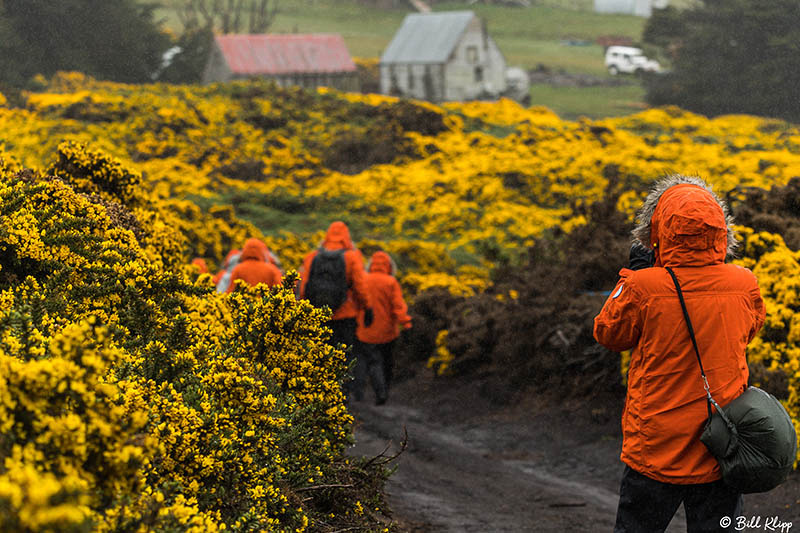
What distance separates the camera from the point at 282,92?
34.0 meters

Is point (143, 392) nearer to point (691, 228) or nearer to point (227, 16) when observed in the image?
point (691, 228)

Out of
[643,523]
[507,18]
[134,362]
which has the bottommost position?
[507,18]

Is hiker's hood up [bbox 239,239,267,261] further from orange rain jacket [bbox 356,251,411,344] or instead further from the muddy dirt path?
the muddy dirt path

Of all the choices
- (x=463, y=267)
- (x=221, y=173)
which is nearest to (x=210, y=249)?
(x=463, y=267)

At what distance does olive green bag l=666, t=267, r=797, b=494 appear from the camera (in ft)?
12.4

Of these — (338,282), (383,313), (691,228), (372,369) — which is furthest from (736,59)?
(691,228)

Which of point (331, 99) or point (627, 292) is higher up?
point (627, 292)

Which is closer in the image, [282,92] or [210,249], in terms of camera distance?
[210,249]

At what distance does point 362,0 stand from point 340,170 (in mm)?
77840

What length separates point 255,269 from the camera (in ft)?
30.2

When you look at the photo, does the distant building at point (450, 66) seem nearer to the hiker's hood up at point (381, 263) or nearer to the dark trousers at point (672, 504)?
the hiker's hood up at point (381, 263)

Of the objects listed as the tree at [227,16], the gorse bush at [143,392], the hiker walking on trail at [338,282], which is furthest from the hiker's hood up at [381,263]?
the tree at [227,16]

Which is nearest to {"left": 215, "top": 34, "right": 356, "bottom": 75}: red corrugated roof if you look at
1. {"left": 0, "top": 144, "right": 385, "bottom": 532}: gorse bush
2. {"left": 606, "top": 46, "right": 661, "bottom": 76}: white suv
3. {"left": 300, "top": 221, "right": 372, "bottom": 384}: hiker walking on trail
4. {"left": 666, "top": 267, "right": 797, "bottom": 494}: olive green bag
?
{"left": 606, "top": 46, "right": 661, "bottom": 76}: white suv

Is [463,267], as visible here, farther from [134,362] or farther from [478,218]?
[134,362]
